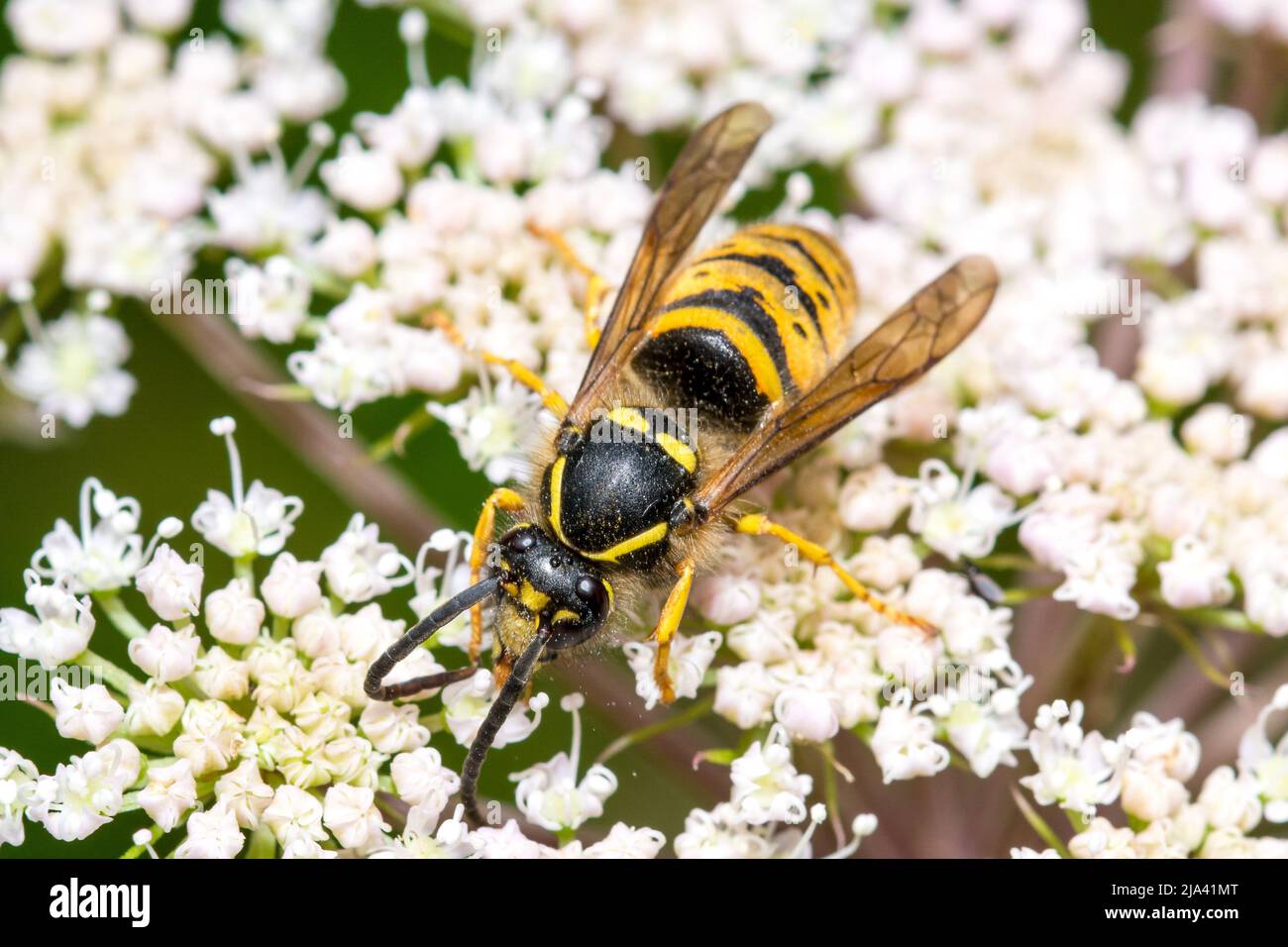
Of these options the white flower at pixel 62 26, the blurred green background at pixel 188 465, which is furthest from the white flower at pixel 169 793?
the white flower at pixel 62 26

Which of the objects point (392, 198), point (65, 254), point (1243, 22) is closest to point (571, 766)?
point (392, 198)

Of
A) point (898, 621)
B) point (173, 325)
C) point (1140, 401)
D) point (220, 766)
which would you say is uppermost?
point (173, 325)

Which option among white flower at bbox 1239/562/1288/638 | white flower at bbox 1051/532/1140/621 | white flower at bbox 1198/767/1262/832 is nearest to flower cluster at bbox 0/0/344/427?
white flower at bbox 1051/532/1140/621

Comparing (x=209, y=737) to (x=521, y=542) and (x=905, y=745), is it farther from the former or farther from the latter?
(x=905, y=745)

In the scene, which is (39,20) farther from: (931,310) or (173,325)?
(931,310)

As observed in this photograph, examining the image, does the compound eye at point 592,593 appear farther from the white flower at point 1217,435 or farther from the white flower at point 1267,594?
the white flower at point 1217,435
